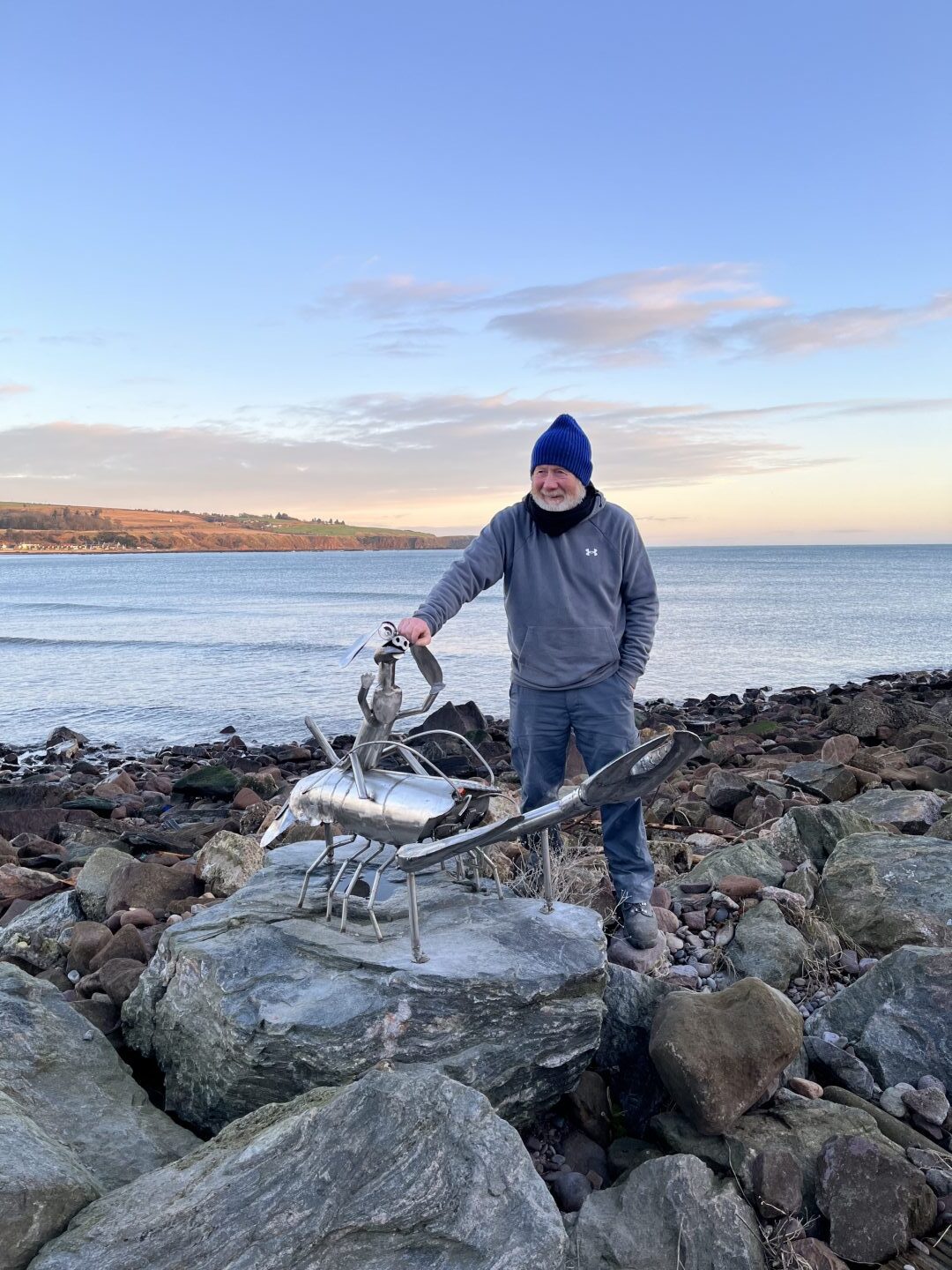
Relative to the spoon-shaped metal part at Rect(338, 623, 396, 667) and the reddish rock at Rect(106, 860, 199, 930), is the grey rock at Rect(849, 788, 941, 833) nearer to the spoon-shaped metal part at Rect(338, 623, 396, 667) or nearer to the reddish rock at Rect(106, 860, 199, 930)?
the spoon-shaped metal part at Rect(338, 623, 396, 667)

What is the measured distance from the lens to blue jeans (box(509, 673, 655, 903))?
518 cm

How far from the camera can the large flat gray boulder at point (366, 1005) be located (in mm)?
3703

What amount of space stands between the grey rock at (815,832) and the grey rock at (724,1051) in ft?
9.04

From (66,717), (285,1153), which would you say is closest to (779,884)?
(285,1153)

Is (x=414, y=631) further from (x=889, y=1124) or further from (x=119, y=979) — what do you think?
(x=889, y=1124)

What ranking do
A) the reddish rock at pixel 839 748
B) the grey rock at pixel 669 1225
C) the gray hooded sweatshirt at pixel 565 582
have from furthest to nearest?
the reddish rock at pixel 839 748
the gray hooded sweatshirt at pixel 565 582
the grey rock at pixel 669 1225

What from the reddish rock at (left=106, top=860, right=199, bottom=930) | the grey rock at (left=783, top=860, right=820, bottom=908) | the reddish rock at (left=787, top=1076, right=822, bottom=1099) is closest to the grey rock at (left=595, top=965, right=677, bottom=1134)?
the reddish rock at (left=787, top=1076, right=822, bottom=1099)

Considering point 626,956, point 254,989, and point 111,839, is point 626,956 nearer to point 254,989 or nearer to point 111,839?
point 254,989

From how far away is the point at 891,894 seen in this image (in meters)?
5.40

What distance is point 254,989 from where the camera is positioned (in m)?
3.90

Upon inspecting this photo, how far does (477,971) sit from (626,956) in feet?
5.19

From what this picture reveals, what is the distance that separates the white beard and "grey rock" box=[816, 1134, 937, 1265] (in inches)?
121

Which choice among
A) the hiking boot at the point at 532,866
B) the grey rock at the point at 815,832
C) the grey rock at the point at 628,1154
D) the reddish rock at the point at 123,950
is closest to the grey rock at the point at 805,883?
the grey rock at the point at 815,832

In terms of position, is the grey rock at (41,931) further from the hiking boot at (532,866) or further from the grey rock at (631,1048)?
the grey rock at (631,1048)
